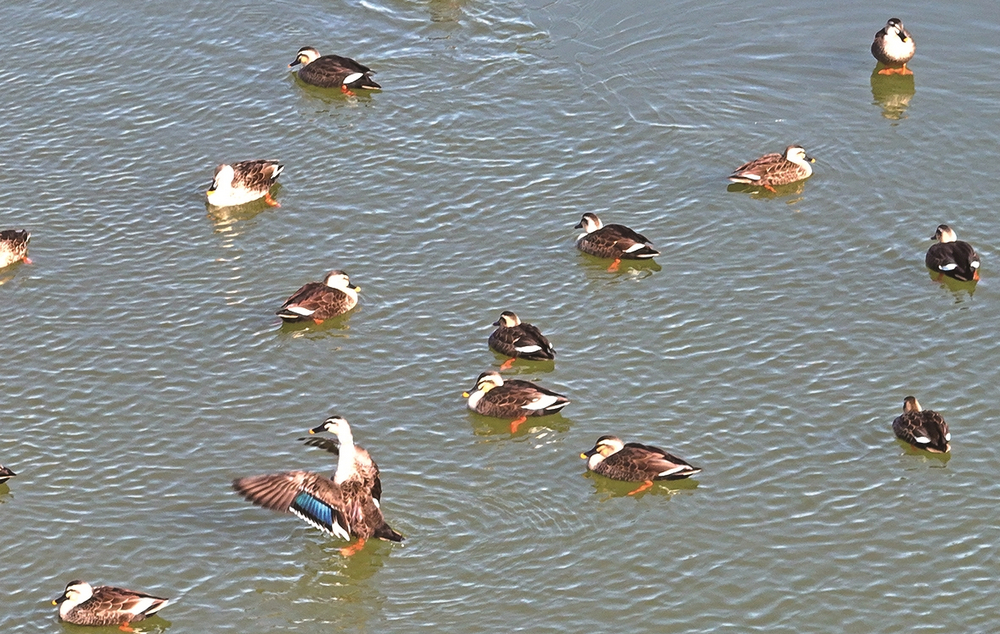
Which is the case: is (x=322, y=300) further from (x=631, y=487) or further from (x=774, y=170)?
(x=774, y=170)

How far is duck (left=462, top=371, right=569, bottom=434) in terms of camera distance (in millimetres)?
21750

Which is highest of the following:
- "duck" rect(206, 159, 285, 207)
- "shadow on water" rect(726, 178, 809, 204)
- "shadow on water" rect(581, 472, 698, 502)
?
"duck" rect(206, 159, 285, 207)

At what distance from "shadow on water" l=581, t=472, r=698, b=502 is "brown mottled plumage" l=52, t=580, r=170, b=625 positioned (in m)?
5.77

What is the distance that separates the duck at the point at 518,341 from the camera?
2280 centimetres

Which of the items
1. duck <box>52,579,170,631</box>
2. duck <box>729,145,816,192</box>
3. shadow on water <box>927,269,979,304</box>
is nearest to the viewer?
duck <box>52,579,170,631</box>

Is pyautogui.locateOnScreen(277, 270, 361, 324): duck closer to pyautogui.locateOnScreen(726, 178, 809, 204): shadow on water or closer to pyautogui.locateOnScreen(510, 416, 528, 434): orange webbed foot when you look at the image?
pyautogui.locateOnScreen(510, 416, 528, 434): orange webbed foot

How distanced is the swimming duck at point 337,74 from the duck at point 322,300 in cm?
770

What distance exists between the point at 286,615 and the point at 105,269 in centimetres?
971

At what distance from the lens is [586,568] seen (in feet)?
62.5

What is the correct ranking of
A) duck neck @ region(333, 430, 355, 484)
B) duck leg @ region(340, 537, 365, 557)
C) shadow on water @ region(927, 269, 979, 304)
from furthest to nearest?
shadow on water @ region(927, 269, 979, 304) < duck leg @ region(340, 537, 365, 557) < duck neck @ region(333, 430, 355, 484)

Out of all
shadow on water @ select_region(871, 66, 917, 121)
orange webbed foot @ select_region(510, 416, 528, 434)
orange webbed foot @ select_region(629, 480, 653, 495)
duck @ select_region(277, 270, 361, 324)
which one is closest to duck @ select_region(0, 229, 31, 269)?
duck @ select_region(277, 270, 361, 324)

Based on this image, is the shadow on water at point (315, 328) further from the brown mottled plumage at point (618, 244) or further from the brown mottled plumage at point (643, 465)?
the brown mottled plumage at point (643, 465)

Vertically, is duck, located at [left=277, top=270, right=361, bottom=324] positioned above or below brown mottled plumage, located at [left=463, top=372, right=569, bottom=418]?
above

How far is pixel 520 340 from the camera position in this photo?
22.8m
